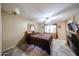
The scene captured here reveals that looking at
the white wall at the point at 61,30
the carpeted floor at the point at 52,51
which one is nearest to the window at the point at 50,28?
the white wall at the point at 61,30

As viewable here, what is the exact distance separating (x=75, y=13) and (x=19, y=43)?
871mm

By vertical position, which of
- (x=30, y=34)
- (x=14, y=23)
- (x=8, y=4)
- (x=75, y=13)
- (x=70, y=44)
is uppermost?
(x=8, y=4)

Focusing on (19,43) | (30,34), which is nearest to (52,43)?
(30,34)

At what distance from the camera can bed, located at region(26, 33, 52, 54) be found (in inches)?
61.4

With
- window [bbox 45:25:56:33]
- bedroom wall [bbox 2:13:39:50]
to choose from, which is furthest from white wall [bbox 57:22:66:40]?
bedroom wall [bbox 2:13:39:50]

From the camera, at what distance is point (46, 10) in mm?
1542

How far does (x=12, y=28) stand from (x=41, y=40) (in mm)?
436

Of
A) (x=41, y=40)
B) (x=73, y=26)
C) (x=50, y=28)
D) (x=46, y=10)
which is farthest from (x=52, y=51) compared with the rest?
(x=46, y=10)

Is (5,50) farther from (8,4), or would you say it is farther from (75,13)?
(75,13)

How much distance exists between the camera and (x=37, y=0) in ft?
5.01

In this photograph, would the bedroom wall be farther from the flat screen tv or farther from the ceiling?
the flat screen tv

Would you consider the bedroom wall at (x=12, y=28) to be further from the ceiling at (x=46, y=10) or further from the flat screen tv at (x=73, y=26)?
the flat screen tv at (x=73, y=26)

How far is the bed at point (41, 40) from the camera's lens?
156 centimetres

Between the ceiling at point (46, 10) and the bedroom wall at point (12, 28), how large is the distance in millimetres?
81
